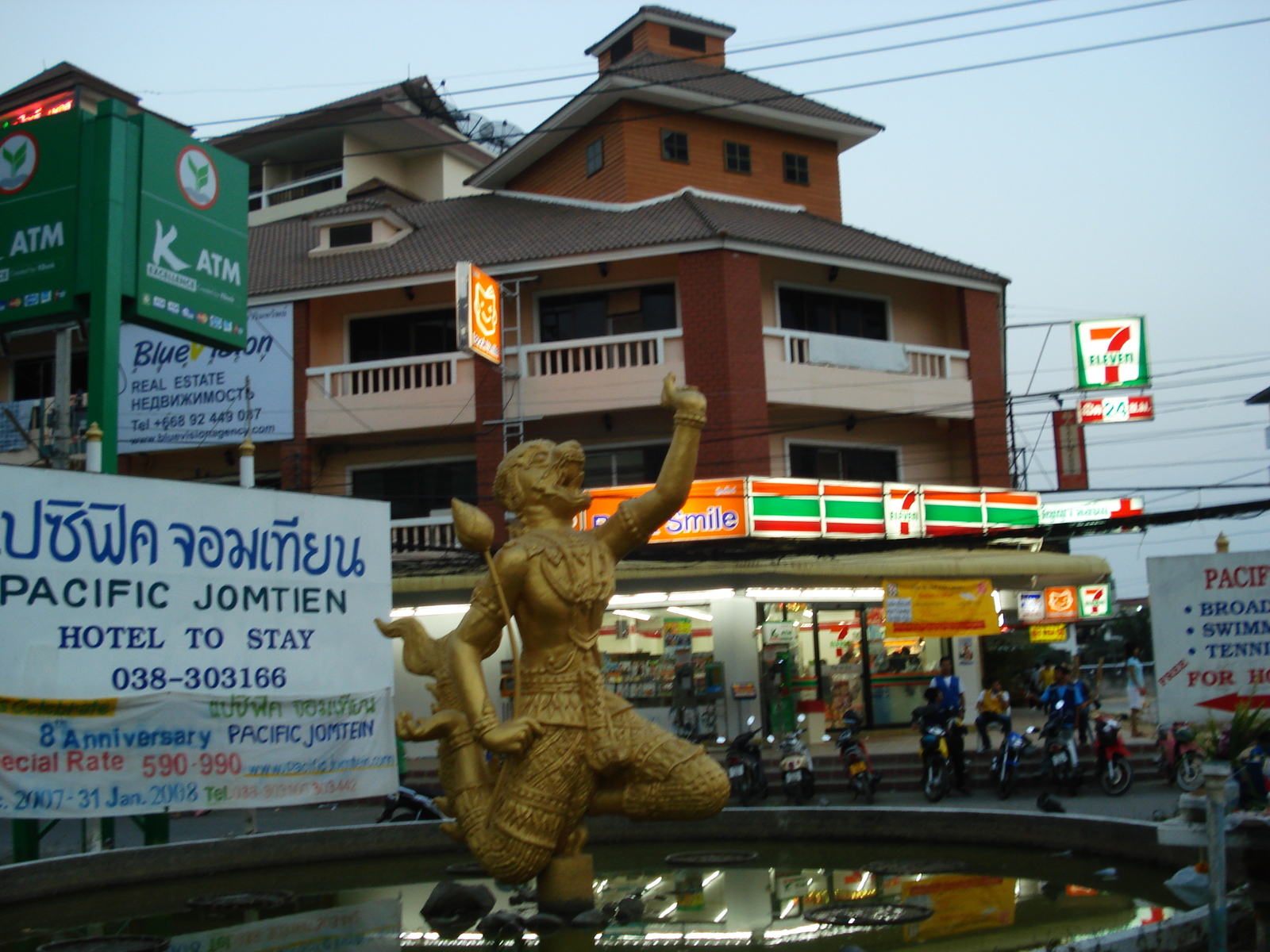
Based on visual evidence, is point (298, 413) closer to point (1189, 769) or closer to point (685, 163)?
point (685, 163)

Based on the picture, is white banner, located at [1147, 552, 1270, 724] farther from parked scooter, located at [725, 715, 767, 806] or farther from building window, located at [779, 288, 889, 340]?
building window, located at [779, 288, 889, 340]

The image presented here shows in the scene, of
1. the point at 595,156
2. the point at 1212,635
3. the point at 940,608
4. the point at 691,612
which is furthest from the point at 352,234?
the point at 1212,635

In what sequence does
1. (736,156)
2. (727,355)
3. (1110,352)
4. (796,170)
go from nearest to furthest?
(727,355), (1110,352), (736,156), (796,170)

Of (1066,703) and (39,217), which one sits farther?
(1066,703)

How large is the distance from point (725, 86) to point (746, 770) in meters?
15.5

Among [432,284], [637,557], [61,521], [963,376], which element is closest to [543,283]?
[432,284]

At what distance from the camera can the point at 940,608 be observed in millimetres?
19047

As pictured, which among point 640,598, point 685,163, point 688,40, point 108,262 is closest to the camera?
point 108,262

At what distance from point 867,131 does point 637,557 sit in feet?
37.5

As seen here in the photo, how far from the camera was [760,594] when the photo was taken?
19406mm

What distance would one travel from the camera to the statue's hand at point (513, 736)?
563 centimetres

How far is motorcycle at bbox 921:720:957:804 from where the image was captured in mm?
13234

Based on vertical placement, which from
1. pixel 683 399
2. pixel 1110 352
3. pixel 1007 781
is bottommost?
pixel 1007 781

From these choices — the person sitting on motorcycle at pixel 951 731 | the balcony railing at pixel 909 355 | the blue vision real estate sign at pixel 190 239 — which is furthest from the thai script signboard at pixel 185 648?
the balcony railing at pixel 909 355
